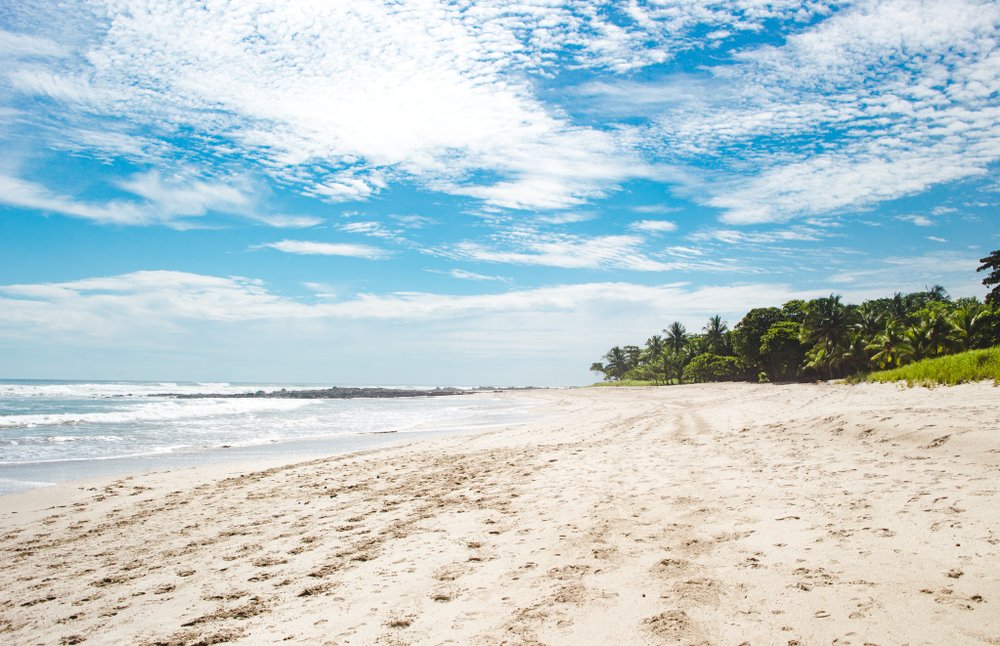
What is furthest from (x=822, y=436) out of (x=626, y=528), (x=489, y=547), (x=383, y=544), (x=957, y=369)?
(x=957, y=369)

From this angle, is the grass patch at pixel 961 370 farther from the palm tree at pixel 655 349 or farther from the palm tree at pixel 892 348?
the palm tree at pixel 655 349

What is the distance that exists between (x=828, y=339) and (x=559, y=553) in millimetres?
59028

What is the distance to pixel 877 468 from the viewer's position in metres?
8.20

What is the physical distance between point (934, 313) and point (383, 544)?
4925cm

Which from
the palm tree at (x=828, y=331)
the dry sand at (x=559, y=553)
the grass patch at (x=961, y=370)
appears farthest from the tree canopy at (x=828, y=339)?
the dry sand at (x=559, y=553)

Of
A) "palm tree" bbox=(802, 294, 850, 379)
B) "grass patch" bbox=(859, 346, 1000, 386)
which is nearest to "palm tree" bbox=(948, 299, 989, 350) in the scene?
"palm tree" bbox=(802, 294, 850, 379)

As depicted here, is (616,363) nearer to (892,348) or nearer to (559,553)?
(892,348)

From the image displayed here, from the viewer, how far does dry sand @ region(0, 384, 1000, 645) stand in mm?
4051

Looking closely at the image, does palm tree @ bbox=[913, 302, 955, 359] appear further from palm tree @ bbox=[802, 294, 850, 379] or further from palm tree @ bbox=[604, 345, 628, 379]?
palm tree @ bbox=[604, 345, 628, 379]

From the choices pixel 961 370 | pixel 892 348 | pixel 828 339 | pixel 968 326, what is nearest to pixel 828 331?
pixel 828 339

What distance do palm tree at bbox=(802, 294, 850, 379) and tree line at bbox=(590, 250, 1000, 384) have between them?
0.09 m

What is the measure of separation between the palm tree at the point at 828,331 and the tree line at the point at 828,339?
0.29ft

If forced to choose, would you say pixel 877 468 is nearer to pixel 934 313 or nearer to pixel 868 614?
pixel 868 614

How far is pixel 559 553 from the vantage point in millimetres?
5738
